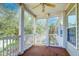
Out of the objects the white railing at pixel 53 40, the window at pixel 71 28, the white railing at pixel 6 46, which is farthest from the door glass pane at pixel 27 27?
the window at pixel 71 28

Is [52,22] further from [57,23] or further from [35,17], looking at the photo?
[35,17]

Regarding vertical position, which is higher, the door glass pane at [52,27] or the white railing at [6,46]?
the door glass pane at [52,27]

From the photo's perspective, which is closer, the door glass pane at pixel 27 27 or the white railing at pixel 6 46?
the white railing at pixel 6 46

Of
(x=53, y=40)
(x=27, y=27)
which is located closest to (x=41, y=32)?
(x=53, y=40)

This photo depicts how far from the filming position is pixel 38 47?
3070 mm

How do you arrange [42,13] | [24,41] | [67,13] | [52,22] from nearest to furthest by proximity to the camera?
[52,22] < [42,13] < [67,13] < [24,41]

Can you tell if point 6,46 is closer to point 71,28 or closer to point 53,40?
point 53,40

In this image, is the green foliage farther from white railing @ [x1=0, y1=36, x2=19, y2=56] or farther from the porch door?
the porch door

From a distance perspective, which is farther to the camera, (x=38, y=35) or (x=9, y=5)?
(x=38, y=35)

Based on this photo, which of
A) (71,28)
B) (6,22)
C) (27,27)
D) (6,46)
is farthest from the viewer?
(71,28)

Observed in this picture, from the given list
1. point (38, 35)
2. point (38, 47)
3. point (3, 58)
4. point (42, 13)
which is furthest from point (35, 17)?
Answer: point (3, 58)

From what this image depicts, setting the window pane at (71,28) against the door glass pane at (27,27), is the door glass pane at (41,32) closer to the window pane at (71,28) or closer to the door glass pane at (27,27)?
the door glass pane at (27,27)

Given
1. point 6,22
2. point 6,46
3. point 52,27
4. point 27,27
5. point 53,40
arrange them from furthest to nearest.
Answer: point 27,27, point 53,40, point 52,27, point 6,46, point 6,22

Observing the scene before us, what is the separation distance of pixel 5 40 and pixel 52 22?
95cm
